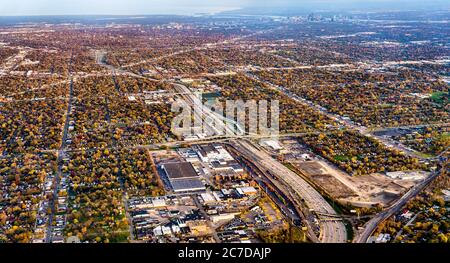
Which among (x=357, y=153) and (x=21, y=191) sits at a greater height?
(x=21, y=191)

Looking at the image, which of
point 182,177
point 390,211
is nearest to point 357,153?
point 390,211

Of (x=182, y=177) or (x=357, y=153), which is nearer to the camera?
(x=182, y=177)

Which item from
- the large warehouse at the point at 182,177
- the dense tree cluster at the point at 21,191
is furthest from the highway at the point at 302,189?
the dense tree cluster at the point at 21,191

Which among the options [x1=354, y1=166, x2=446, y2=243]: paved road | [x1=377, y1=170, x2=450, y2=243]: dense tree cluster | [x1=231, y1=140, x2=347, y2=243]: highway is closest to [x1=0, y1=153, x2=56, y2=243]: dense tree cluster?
[x1=231, y1=140, x2=347, y2=243]: highway

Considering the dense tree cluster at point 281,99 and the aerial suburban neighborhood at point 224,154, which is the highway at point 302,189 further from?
the dense tree cluster at point 281,99

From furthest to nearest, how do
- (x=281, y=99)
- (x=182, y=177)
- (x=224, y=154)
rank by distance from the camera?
(x=281, y=99), (x=224, y=154), (x=182, y=177)

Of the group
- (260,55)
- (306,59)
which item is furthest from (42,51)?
(306,59)

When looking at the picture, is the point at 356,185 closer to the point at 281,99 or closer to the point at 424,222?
the point at 424,222
